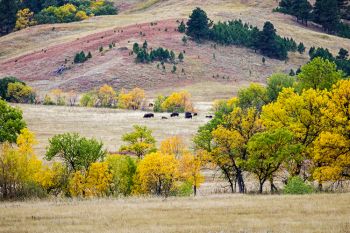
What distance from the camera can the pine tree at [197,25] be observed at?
135 meters

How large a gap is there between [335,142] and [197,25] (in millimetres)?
98359

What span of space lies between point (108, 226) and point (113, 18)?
145 meters

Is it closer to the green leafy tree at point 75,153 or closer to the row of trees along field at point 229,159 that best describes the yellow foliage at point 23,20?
the row of trees along field at point 229,159

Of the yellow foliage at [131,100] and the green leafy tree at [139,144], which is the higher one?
the green leafy tree at [139,144]

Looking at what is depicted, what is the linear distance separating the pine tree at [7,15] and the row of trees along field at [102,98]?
77.3 metres

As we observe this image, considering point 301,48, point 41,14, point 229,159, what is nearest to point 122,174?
point 229,159

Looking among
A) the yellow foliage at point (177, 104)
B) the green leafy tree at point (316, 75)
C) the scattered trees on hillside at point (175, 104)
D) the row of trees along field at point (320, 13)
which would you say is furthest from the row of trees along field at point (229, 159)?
the row of trees along field at point (320, 13)

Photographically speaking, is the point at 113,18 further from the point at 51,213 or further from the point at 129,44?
the point at 51,213

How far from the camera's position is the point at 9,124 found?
186ft

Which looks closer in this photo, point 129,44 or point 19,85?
point 19,85

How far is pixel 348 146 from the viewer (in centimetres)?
3997

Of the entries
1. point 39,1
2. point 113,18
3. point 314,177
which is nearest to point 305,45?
point 113,18

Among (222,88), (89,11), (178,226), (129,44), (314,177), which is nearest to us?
(178,226)

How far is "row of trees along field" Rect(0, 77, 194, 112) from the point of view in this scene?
310 ft
